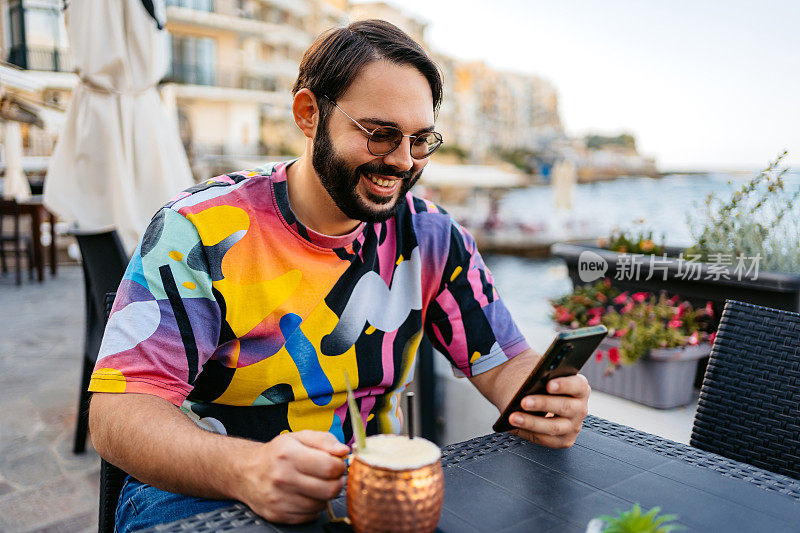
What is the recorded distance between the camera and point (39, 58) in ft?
72.9

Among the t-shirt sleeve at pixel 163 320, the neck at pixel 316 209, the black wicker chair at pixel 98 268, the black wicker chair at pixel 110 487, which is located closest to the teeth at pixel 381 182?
the neck at pixel 316 209

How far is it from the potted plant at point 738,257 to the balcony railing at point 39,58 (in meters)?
23.0

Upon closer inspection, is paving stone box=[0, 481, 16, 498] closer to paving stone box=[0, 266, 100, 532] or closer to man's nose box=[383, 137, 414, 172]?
paving stone box=[0, 266, 100, 532]

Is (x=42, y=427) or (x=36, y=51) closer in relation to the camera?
(x=42, y=427)

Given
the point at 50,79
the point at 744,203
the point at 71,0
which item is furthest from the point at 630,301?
the point at 50,79

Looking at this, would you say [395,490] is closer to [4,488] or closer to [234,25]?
[4,488]

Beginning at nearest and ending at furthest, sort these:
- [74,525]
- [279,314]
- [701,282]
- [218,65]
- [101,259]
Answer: [279,314] → [74,525] → [101,259] → [701,282] → [218,65]

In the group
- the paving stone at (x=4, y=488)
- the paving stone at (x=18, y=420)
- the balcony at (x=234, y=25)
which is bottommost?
the paving stone at (x=18, y=420)

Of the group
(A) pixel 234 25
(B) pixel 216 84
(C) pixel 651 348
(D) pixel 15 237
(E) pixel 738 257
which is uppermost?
(A) pixel 234 25

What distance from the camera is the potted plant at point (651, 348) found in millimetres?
2475

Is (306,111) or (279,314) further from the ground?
(306,111)

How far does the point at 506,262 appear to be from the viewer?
62.8 feet

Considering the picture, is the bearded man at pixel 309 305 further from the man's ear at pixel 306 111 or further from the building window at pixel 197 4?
the building window at pixel 197 4

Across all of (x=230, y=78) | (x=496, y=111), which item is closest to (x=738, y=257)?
Result: (x=230, y=78)
